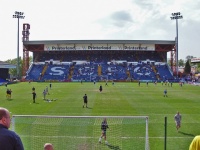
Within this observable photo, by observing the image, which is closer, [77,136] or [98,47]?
[77,136]

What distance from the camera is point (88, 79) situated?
301 feet

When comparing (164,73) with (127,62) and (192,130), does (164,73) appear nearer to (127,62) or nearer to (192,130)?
(127,62)

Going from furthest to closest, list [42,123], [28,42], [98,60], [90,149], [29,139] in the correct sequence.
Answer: [98,60] → [28,42] → [42,123] → [29,139] → [90,149]

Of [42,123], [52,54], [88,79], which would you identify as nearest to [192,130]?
[42,123]

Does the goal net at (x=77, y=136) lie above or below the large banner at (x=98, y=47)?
below

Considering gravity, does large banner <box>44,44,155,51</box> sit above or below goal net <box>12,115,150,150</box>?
above

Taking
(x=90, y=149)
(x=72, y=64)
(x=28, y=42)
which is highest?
(x=28, y=42)

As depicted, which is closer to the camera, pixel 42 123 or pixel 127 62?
pixel 42 123

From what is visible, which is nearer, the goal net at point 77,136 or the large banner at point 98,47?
the goal net at point 77,136

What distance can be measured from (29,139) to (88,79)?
75.9 meters

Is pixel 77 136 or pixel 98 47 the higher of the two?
pixel 98 47

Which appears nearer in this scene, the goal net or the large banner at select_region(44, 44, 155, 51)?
the goal net

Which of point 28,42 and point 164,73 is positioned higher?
point 28,42

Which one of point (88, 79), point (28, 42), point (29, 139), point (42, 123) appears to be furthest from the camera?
point (28, 42)
